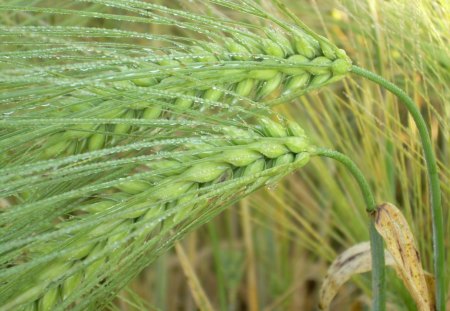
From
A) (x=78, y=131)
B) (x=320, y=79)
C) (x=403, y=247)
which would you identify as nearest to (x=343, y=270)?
(x=403, y=247)

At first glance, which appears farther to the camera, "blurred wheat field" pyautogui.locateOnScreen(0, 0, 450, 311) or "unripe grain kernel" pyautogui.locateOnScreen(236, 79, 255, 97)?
"blurred wheat field" pyautogui.locateOnScreen(0, 0, 450, 311)

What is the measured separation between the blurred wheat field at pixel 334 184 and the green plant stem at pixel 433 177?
0.08 meters

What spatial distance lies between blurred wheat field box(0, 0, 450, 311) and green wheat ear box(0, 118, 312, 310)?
25 cm

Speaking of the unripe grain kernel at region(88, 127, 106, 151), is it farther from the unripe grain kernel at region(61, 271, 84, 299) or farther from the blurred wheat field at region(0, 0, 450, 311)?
the blurred wheat field at region(0, 0, 450, 311)

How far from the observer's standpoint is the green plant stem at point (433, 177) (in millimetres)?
698

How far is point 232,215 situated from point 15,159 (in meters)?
1.15

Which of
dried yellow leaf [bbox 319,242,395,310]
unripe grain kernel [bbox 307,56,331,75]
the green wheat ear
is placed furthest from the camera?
dried yellow leaf [bbox 319,242,395,310]

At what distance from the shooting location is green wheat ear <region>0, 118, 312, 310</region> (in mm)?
560

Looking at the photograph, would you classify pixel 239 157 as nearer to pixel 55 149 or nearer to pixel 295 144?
pixel 295 144

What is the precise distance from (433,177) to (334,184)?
1.04 feet

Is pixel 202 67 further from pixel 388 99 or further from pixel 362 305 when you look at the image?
pixel 362 305

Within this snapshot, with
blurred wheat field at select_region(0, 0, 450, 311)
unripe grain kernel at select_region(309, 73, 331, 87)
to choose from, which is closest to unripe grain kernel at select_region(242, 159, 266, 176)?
unripe grain kernel at select_region(309, 73, 331, 87)

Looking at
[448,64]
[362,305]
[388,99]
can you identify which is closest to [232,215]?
[362,305]

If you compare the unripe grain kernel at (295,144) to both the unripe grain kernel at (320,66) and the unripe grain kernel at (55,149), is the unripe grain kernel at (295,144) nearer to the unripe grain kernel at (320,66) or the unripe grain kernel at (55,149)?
the unripe grain kernel at (320,66)
